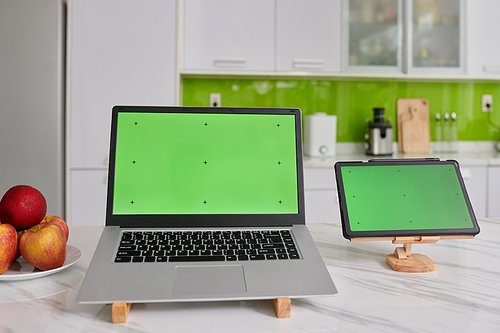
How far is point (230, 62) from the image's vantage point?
105 inches

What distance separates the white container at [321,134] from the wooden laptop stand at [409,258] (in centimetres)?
196

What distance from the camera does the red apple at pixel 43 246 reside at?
764mm

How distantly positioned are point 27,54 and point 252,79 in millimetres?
1441

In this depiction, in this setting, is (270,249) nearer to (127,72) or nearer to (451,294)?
(451,294)

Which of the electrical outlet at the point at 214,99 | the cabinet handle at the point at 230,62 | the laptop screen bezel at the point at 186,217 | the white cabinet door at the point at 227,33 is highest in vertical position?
the white cabinet door at the point at 227,33

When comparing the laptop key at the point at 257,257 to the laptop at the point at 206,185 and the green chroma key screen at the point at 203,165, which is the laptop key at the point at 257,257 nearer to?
the laptop at the point at 206,185

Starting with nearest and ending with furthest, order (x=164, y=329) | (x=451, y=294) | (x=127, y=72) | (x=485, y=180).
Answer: (x=164, y=329) → (x=451, y=294) → (x=127, y=72) → (x=485, y=180)

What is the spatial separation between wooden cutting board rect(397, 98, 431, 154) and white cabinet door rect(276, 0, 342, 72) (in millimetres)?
749

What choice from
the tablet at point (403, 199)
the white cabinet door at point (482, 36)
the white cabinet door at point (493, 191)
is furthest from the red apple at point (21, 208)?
the white cabinet door at point (482, 36)

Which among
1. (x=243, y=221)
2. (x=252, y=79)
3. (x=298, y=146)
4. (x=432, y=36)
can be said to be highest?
(x=432, y=36)

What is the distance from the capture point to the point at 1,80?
90.7 inches

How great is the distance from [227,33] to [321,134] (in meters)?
0.89

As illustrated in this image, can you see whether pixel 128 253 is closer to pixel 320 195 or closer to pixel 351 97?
pixel 320 195

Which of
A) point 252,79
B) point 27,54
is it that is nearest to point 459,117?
point 252,79
